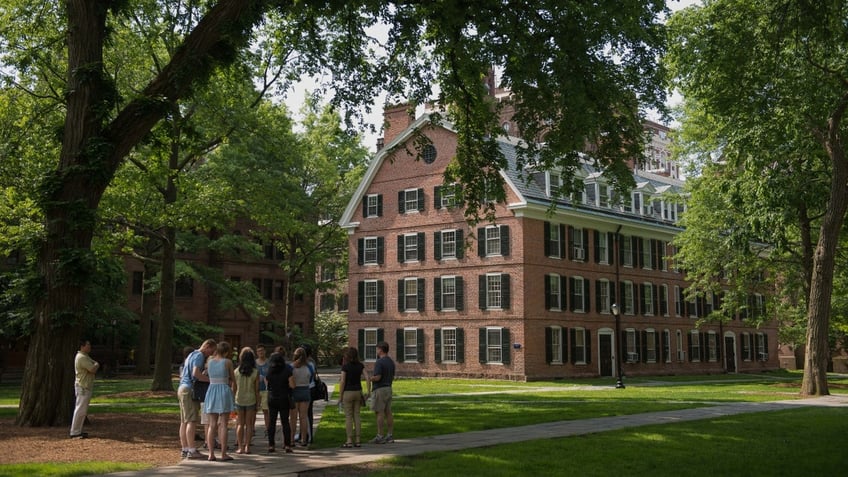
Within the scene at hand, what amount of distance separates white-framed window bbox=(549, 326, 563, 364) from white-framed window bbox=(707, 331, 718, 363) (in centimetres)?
1599

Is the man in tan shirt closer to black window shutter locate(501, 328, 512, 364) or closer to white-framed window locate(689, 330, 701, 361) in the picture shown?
black window shutter locate(501, 328, 512, 364)

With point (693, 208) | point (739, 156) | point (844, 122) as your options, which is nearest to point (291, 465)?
point (739, 156)

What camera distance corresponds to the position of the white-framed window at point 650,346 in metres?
45.4

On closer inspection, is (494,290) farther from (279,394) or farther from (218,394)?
(218,394)

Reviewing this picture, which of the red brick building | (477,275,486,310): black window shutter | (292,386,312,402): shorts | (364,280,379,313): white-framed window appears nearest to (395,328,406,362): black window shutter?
the red brick building

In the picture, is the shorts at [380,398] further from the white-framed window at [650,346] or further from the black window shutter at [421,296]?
the white-framed window at [650,346]

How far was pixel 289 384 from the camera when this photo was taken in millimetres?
12188

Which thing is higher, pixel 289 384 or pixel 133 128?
pixel 133 128

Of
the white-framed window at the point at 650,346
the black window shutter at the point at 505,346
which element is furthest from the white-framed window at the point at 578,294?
the white-framed window at the point at 650,346

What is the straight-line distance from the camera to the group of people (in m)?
11.4

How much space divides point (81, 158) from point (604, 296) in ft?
107

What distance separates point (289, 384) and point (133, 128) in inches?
273

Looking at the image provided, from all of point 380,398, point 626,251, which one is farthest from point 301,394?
point 626,251

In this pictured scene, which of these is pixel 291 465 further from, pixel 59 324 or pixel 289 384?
pixel 59 324
